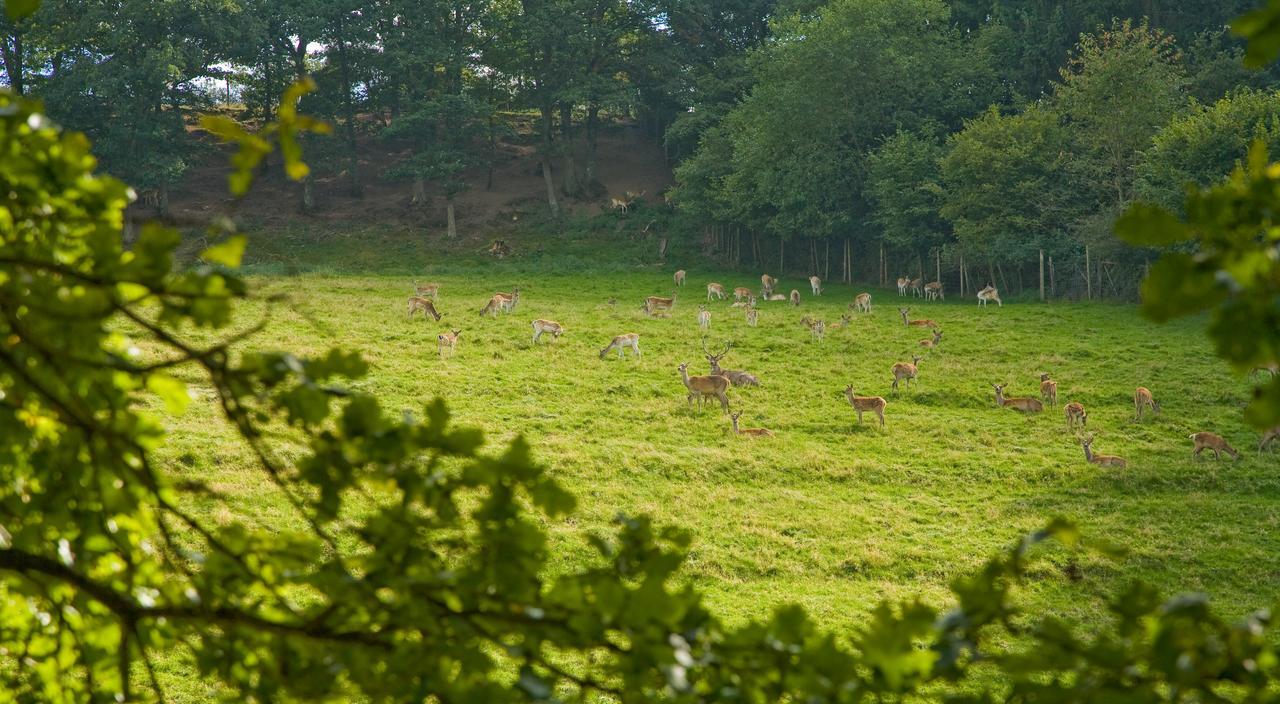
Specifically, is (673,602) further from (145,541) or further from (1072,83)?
(1072,83)

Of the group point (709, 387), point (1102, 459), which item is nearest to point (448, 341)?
point (709, 387)

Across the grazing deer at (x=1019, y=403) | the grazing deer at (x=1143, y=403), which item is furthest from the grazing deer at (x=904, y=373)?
the grazing deer at (x=1143, y=403)

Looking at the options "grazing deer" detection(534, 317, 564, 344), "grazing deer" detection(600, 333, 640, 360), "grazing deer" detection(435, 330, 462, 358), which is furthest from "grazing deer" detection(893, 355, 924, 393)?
"grazing deer" detection(435, 330, 462, 358)

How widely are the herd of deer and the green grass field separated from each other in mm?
333

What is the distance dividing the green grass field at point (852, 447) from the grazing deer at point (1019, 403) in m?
0.33

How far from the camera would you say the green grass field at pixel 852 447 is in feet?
54.6

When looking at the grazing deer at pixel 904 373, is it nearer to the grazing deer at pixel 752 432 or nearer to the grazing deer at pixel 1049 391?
the grazing deer at pixel 1049 391

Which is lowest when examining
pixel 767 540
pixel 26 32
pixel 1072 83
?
pixel 767 540

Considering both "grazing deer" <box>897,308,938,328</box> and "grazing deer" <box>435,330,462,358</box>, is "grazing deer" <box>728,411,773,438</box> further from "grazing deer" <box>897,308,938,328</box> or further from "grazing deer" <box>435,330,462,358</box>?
"grazing deer" <box>897,308,938,328</box>

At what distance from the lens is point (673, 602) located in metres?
2.87

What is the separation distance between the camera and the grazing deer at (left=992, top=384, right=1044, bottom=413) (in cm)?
2464

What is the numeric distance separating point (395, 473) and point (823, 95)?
155 ft

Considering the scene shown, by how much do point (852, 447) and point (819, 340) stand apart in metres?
9.33

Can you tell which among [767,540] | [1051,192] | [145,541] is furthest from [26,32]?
[145,541]
